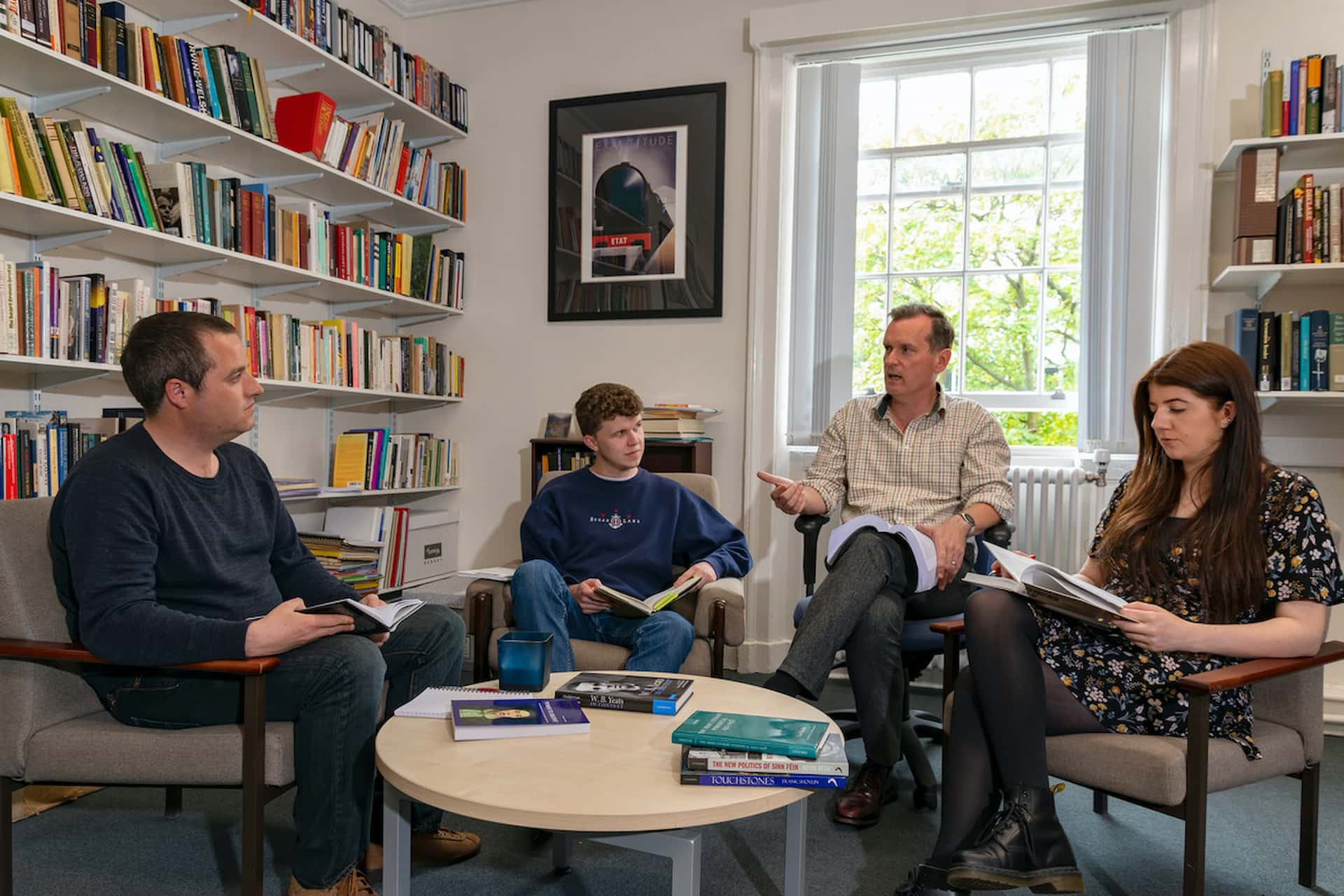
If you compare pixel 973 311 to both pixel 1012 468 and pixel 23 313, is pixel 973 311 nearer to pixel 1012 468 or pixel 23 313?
pixel 1012 468

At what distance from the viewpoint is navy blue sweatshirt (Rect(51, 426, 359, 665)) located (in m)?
1.49

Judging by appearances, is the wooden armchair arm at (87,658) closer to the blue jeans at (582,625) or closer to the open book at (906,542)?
the blue jeans at (582,625)

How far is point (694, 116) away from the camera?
11.9ft

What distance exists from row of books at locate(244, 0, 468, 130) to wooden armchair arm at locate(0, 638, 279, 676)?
2145mm

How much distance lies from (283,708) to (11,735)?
430 mm

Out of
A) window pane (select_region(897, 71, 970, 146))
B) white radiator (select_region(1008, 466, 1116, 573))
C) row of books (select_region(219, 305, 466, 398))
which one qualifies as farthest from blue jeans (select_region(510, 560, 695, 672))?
window pane (select_region(897, 71, 970, 146))

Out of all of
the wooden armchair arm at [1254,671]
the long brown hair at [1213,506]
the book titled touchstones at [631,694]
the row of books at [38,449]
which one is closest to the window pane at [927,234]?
the long brown hair at [1213,506]

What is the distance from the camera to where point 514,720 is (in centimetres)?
148

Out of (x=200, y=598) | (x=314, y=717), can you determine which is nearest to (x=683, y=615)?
(x=314, y=717)

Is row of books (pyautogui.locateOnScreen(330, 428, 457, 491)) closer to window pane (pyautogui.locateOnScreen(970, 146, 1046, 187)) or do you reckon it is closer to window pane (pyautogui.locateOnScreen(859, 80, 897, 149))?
window pane (pyautogui.locateOnScreen(859, 80, 897, 149))

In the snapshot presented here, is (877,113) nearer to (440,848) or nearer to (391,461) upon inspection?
(391,461)

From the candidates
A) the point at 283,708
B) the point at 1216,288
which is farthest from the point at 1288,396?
the point at 283,708

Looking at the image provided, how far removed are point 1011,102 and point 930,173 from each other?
0.38 m

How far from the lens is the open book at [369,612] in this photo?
163cm
